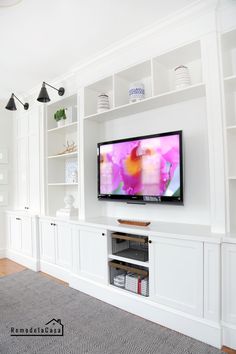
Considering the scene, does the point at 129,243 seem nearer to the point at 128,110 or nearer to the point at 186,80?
the point at 128,110

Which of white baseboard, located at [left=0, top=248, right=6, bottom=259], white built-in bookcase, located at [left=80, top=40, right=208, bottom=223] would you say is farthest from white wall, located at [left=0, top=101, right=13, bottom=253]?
white built-in bookcase, located at [left=80, top=40, right=208, bottom=223]

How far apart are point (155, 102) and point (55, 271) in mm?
2419

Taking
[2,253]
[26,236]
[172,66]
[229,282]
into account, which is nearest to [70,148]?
[26,236]

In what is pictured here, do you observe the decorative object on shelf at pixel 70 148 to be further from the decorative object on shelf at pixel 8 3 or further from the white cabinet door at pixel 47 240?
the decorative object on shelf at pixel 8 3

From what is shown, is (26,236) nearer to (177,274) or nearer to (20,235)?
(20,235)

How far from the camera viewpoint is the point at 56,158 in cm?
359

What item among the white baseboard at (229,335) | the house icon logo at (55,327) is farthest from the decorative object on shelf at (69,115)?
the white baseboard at (229,335)

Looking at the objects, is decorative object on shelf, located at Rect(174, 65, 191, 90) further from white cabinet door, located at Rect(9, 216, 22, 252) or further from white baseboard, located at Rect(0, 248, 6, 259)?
white baseboard, located at Rect(0, 248, 6, 259)

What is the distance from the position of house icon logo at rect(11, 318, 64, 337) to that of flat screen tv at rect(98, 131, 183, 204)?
1316 mm

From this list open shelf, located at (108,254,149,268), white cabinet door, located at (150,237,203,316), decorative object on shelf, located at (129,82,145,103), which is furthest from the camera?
decorative object on shelf, located at (129,82,145,103)

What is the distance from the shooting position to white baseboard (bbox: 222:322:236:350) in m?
1.76

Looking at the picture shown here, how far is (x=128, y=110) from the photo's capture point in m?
2.69

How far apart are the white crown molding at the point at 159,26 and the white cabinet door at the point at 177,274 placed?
1876 mm

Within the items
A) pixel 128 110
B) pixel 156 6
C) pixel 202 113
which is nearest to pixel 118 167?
pixel 128 110
